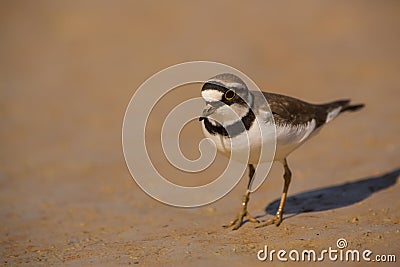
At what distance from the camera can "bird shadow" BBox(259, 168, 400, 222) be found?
723cm

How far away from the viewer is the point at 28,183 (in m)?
9.89

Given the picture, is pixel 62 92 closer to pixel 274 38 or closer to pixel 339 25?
pixel 274 38

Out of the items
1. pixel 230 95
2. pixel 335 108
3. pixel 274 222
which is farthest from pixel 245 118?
pixel 335 108

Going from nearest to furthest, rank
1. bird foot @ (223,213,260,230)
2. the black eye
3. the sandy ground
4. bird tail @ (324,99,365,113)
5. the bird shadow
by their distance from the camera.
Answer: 1. the black eye
2. the sandy ground
3. bird foot @ (223,213,260,230)
4. the bird shadow
5. bird tail @ (324,99,365,113)

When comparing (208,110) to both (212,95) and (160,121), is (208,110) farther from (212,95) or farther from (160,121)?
(160,121)

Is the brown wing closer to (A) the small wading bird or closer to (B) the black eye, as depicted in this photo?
(A) the small wading bird

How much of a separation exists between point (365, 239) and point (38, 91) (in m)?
11.2

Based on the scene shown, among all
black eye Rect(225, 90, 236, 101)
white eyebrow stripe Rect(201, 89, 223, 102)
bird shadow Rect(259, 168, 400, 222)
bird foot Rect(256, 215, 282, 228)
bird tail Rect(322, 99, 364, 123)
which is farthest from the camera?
bird tail Rect(322, 99, 364, 123)

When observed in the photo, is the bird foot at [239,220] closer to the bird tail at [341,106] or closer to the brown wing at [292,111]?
the brown wing at [292,111]

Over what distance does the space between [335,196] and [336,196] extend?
0.05ft

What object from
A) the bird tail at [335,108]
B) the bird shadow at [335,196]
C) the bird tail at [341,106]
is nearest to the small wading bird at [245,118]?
the bird shadow at [335,196]

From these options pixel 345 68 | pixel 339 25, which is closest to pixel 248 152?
pixel 345 68

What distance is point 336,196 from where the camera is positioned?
7.65 m

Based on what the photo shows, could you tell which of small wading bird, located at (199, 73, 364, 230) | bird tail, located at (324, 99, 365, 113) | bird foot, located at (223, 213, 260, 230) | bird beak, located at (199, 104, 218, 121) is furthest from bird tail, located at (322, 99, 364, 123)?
bird beak, located at (199, 104, 218, 121)
